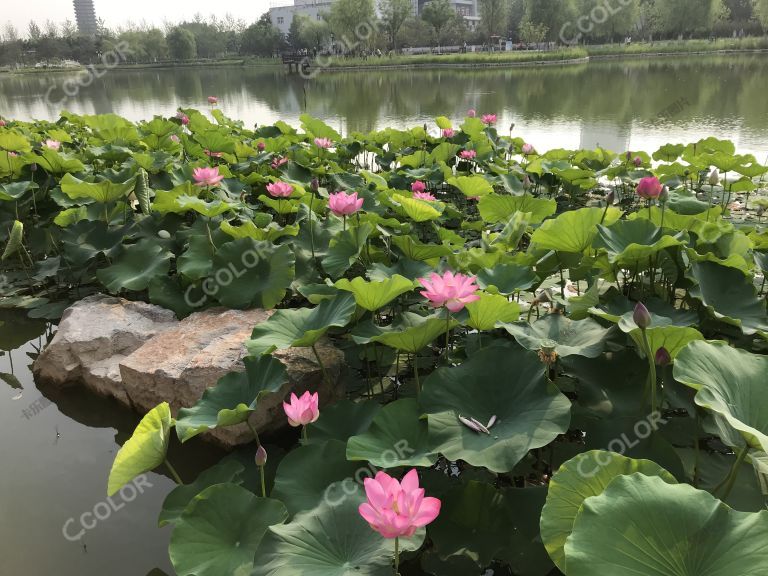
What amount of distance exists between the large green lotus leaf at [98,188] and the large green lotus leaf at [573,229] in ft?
7.54

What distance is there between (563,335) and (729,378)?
1.57 ft

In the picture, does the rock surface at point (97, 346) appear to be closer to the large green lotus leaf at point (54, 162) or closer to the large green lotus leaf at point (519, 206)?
the large green lotus leaf at point (54, 162)

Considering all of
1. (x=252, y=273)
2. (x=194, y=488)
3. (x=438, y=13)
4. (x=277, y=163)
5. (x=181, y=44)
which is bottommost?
→ (x=194, y=488)

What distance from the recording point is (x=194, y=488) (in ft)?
5.14

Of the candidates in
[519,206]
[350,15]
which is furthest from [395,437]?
[350,15]

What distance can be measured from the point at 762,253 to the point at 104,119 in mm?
5542

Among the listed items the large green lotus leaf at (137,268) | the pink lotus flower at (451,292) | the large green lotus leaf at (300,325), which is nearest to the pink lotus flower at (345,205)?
the large green lotus leaf at (300,325)

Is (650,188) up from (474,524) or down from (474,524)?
up

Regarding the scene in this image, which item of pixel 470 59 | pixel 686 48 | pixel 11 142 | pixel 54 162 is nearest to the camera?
pixel 54 162

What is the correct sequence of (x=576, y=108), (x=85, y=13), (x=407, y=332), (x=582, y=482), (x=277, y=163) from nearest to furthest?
(x=582, y=482) → (x=407, y=332) → (x=277, y=163) → (x=576, y=108) → (x=85, y=13)

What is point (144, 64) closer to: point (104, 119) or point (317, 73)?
point (317, 73)

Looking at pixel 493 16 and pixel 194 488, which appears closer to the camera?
pixel 194 488

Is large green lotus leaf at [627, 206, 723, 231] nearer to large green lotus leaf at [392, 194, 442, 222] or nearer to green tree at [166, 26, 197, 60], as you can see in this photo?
large green lotus leaf at [392, 194, 442, 222]

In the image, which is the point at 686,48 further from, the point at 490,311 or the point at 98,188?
the point at 490,311
